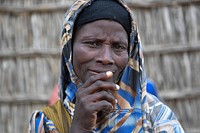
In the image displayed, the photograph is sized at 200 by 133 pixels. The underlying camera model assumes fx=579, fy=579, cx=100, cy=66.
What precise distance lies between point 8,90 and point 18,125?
0.42 m

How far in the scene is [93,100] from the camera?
2.74m

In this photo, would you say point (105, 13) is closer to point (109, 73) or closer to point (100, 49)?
point (100, 49)

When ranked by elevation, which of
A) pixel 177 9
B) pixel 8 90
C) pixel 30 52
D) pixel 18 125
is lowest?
pixel 18 125

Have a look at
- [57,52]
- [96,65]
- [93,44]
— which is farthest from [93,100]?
[57,52]

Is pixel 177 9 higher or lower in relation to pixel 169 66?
higher

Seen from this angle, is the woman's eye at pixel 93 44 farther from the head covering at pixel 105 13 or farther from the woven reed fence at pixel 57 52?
the woven reed fence at pixel 57 52

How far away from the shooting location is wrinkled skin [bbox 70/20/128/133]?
2.74 meters

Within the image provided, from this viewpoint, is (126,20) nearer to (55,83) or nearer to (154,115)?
(154,115)

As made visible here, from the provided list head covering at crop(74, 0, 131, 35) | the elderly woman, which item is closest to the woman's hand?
the elderly woman

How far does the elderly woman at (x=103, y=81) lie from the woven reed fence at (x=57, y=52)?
347 cm

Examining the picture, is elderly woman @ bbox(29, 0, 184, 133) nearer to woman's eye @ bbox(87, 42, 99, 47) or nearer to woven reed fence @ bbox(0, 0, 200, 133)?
woman's eye @ bbox(87, 42, 99, 47)

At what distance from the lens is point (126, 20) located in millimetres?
3025

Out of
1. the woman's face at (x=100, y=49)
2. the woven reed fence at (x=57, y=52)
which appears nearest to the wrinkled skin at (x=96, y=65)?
the woman's face at (x=100, y=49)

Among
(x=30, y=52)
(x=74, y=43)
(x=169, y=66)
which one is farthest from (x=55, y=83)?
(x=74, y=43)
